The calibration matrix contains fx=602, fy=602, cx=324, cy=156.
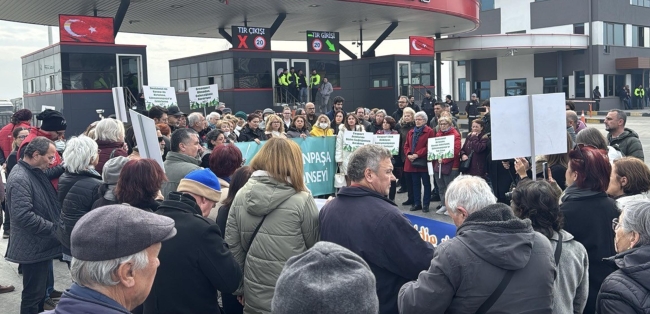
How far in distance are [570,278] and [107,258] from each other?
2.57m

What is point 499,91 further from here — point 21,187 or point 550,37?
point 21,187

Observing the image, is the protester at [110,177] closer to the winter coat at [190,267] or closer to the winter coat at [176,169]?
the winter coat at [176,169]

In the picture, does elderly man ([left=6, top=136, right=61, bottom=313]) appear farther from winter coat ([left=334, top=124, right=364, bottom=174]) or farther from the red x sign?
the red x sign

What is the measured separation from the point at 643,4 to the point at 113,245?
192 feet

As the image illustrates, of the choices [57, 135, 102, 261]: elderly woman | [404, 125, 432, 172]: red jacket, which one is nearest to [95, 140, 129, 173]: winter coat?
[57, 135, 102, 261]: elderly woman

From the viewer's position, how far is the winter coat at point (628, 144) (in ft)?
26.8

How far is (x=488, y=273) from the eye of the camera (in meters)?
2.86

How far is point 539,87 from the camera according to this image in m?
49.2

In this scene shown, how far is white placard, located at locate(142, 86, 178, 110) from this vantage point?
516 inches

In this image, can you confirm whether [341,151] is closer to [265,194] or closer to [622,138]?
[622,138]

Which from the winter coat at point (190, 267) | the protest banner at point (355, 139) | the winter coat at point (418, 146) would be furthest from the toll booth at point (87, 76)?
the winter coat at point (190, 267)

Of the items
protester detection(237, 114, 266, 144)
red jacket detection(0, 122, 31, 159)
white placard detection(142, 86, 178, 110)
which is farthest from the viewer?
white placard detection(142, 86, 178, 110)

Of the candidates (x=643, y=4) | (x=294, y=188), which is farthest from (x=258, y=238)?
(x=643, y=4)

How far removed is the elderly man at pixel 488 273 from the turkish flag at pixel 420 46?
93.4 ft
